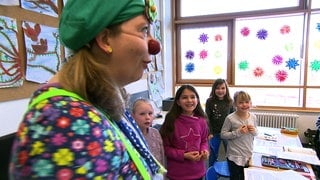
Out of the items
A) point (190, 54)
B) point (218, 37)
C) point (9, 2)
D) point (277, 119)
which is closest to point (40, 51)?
point (9, 2)

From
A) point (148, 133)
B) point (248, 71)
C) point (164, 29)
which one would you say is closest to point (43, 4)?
point (148, 133)

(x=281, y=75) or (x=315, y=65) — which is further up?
(x=315, y=65)

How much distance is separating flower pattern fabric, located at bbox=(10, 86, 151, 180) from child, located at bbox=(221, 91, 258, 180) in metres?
1.82

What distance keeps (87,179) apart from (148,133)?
1485mm

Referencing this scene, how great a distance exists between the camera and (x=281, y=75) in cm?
384

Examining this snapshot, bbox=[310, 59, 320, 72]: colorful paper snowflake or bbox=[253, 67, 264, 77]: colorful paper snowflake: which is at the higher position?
bbox=[310, 59, 320, 72]: colorful paper snowflake

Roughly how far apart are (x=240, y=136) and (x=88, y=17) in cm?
190

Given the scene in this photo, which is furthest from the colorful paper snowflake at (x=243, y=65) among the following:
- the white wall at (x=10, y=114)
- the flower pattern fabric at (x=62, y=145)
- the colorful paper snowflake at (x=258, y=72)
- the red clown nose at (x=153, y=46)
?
the flower pattern fabric at (x=62, y=145)

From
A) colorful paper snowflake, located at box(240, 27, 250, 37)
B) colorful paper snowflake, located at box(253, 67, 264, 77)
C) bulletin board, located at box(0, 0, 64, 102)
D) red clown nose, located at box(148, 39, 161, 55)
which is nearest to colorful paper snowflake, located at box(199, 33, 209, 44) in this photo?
colorful paper snowflake, located at box(240, 27, 250, 37)

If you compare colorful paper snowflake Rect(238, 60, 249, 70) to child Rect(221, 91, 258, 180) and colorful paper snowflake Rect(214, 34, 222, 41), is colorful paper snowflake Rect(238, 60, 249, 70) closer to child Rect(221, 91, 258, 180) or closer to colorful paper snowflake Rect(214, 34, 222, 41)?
colorful paper snowflake Rect(214, 34, 222, 41)

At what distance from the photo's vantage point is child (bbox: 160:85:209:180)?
187cm

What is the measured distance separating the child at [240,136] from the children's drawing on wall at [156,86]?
4.99 ft

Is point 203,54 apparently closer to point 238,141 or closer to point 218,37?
point 218,37

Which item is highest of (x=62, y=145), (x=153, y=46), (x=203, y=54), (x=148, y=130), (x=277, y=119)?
(x=203, y=54)
